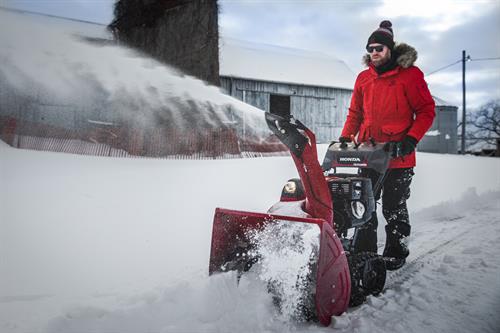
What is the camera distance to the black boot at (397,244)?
2.27 m

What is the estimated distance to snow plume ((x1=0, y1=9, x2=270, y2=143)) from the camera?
2.38 m

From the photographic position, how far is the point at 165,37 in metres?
3.37

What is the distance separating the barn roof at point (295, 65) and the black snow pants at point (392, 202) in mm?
989

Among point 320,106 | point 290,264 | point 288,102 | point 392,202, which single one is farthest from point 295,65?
point 290,264

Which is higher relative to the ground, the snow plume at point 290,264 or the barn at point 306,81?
the barn at point 306,81

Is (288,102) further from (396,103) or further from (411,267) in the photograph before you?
(411,267)

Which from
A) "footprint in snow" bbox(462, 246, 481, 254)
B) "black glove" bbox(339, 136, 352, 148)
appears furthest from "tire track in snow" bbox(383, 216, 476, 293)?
"black glove" bbox(339, 136, 352, 148)

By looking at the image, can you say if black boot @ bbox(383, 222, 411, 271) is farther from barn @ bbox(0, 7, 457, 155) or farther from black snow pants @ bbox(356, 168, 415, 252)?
barn @ bbox(0, 7, 457, 155)

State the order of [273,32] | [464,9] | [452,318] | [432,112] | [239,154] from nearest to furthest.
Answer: [452,318]
[432,112]
[464,9]
[273,32]
[239,154]

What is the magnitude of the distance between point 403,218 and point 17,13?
2.84m

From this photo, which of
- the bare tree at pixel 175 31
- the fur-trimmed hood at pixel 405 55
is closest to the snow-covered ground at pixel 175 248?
the bare tree at pixel 175 31

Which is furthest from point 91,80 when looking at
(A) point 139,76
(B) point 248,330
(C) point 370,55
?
(B) point 248,330

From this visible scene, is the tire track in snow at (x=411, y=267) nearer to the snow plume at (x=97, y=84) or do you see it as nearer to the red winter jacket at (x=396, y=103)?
the red winter jacket at (x=396, y=103)

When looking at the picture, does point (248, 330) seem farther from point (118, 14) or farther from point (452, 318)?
point (118, 14)
